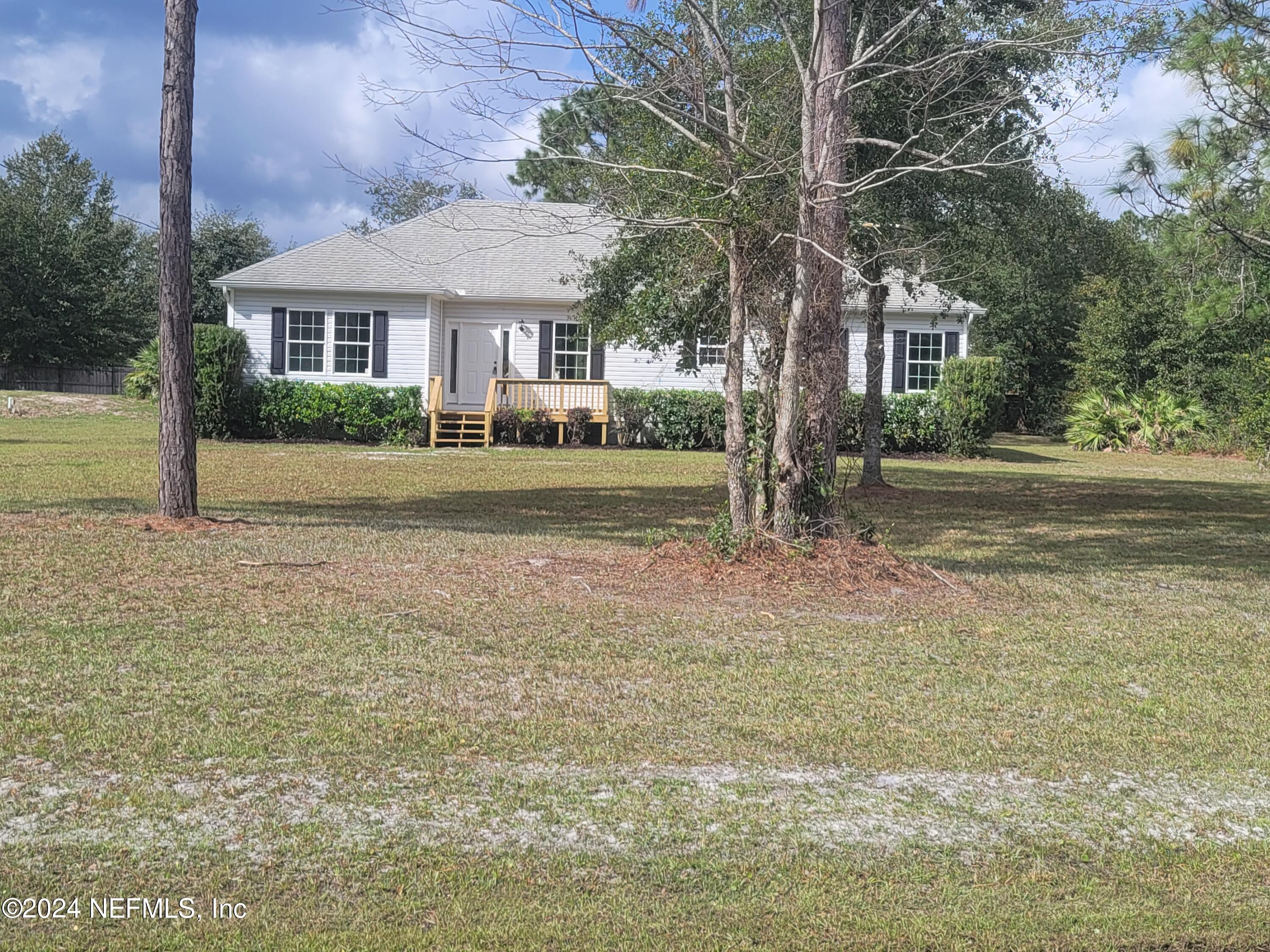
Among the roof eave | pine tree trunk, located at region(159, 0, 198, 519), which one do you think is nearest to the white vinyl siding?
the roof eave

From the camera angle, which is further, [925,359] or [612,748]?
[925,359]

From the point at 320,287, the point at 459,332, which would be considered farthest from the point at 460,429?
the point at 320,287

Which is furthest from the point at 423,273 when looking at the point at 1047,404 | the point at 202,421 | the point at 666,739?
the point at 666,739

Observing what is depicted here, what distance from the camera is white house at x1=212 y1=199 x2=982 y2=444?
23578mm

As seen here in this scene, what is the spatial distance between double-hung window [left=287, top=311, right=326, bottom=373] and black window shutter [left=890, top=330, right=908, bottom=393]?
11.6 metres

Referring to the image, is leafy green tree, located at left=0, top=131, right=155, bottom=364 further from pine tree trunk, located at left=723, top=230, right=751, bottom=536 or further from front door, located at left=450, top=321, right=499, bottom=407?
pine tree trunk, located at left=723, top=230, right=751, bottom=536

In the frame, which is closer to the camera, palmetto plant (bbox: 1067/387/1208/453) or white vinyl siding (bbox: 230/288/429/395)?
white vinyl siding (bbox: 230/288/429/395)

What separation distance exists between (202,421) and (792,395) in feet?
55.4

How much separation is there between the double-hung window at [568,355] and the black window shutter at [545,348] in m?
0.08

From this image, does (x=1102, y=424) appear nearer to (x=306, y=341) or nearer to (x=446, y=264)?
(x=446, y=264)

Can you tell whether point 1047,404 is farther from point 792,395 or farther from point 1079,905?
point 1079,905

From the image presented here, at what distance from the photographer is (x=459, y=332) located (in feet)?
82.0

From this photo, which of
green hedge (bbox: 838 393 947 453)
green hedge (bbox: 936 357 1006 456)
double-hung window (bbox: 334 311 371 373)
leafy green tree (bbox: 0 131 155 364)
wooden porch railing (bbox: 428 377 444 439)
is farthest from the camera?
leafy green tree (bbox: 0 131 155 364)

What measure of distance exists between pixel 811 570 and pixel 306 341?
17927 mm
